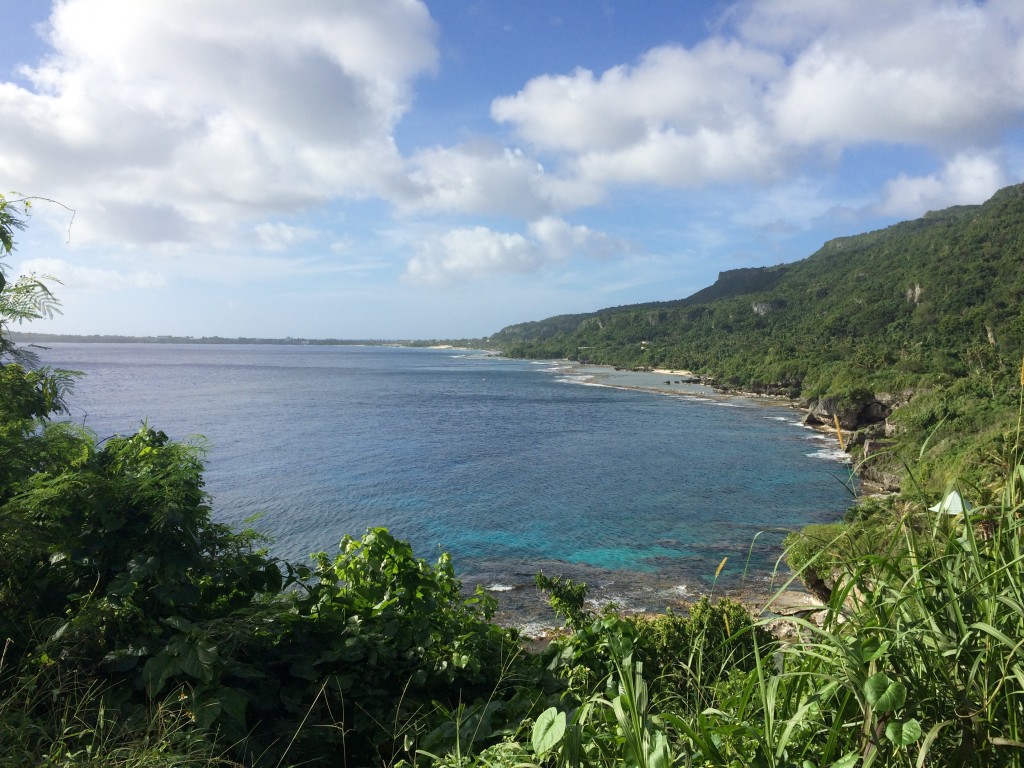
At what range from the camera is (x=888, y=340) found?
88.8 m

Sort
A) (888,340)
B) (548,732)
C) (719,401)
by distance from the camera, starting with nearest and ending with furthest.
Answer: (548,732) → (719,401) → (888,340)

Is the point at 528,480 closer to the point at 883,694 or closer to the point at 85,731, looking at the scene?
the point at 85,731

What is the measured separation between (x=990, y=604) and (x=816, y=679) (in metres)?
0.65

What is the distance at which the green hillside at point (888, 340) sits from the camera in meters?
40.4

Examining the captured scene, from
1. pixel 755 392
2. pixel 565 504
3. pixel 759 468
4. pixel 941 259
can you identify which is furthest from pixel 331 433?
pixel 941 259

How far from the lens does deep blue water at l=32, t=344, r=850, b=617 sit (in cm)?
2359

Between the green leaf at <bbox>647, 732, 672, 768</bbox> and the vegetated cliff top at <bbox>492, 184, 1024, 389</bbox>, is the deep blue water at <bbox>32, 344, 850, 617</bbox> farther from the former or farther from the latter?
the vegetated cliff top at <bbox>492, 184, 1024, 389</bbox>

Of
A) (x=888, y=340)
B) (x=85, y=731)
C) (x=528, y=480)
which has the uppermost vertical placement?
(x=888, y=340)

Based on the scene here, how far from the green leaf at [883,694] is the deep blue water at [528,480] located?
272 centimetres

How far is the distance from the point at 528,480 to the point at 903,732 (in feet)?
115

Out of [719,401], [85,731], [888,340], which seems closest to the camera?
[85,731]

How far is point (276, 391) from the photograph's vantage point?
8425 centimetres

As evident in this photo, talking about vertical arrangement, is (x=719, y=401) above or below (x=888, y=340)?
below

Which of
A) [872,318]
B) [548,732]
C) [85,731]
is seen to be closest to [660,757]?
[548,732]
